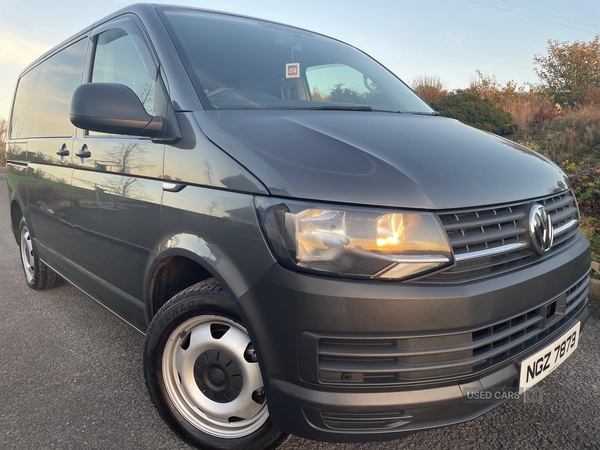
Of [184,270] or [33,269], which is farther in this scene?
[33,269]

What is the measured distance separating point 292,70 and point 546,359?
1.86 m

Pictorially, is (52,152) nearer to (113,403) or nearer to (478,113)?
(113,403)

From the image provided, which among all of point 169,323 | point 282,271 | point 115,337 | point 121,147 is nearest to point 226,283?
point 282,271

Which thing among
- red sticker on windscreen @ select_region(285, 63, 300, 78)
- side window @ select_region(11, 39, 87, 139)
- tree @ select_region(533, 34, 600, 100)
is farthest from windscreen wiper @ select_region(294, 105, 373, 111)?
tree @ select_region(533, 34, 600, 100)

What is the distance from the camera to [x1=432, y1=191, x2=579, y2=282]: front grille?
146 centimetres

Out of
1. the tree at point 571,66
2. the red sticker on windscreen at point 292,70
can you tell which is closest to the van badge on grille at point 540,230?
the red sticker on windscreen at point 292,70

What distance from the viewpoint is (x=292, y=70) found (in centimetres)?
255

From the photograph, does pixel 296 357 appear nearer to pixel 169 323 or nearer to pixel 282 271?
pixel 282 271

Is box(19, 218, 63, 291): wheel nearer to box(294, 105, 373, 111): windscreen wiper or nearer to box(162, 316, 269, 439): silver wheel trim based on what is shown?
box(162, 316, 269, 439): silver wheel trim

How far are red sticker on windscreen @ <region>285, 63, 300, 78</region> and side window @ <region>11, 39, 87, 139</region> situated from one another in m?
1.39

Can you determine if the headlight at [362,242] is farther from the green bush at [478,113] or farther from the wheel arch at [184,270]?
the green bush at [478,113]

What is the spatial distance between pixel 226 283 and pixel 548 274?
115cm

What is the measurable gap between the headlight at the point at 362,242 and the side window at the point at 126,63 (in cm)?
106

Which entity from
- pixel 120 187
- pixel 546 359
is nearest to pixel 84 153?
pixel 120 187
